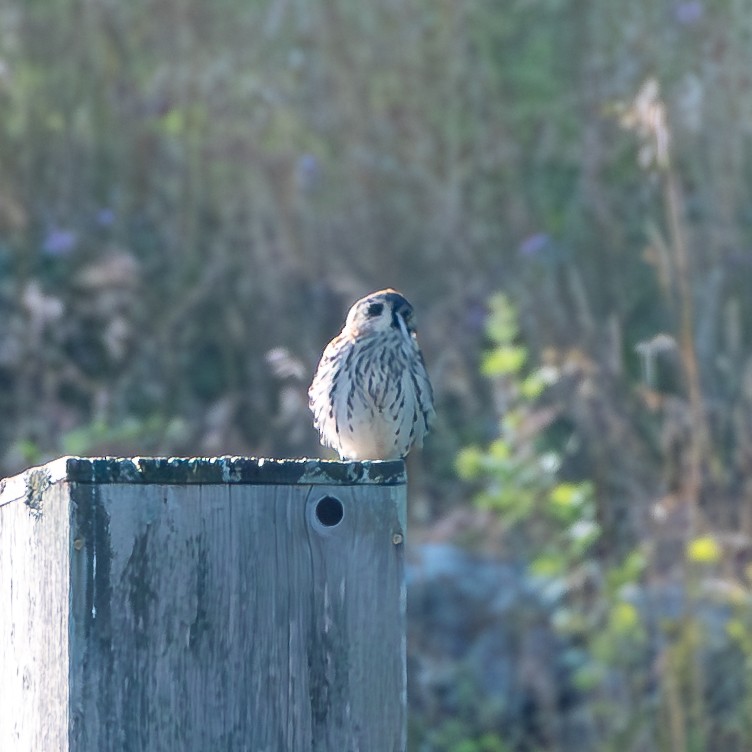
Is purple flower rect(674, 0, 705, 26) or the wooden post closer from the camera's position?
the wooden post

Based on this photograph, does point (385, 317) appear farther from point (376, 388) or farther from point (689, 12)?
point (689, 12)

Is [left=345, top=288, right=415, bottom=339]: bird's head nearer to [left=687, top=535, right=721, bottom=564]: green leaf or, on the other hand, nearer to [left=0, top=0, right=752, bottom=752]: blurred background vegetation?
[left=0, top=0, right=752, bottom=752]: blurred background vegetation

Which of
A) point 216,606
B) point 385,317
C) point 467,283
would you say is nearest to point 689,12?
point 467,283

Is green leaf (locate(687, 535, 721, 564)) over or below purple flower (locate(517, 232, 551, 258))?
below

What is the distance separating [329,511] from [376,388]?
203cm

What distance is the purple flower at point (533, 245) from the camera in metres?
6.37

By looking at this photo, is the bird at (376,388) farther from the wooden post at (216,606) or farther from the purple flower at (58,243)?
the purple flower at (58,243)

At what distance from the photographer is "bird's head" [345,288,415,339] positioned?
4164 millimetres

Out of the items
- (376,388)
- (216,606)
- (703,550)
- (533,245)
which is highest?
(533,245)

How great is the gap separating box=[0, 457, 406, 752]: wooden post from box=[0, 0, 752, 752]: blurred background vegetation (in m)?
2.36

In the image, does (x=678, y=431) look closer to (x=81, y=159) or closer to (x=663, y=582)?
(x=663, y=582)

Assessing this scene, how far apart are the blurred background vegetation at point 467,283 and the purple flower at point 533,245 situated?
1.3 inches

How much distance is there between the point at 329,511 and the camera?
2057 mm

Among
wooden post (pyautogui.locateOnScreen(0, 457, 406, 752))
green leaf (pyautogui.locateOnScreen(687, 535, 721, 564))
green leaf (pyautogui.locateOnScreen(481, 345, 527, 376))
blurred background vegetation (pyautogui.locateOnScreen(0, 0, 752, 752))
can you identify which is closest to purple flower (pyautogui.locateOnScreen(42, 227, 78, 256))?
blurred background vegetation (pyautogui.locateOnScreen(0, 0, 752, 752))
